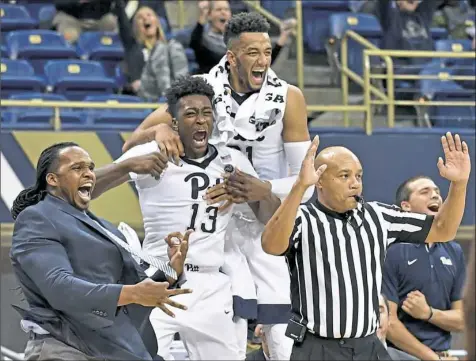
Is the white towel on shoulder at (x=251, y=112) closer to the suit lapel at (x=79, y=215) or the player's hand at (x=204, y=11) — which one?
the suit lapel at (x=79, y=215)

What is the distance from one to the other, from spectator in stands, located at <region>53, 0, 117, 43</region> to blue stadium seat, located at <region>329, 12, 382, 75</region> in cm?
211

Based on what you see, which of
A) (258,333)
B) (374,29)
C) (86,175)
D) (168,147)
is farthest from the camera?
(374,29)

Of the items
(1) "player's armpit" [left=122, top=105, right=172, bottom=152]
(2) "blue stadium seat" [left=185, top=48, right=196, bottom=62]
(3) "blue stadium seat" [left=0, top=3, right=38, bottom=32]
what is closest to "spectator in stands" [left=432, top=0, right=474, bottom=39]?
(2) "blue stadium seat" [left=185, top=48, right=196, bottom=62]

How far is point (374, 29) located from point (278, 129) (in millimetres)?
5736

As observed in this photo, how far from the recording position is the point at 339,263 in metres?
5.11

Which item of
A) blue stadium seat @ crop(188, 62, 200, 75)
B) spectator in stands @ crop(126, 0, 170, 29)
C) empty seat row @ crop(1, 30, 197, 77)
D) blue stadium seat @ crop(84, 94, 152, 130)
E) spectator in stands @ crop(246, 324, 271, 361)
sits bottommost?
spectator in stands @ crop(246, 324, 271, 361)

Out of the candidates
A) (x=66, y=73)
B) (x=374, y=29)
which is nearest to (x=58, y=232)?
(x=66, y=73)

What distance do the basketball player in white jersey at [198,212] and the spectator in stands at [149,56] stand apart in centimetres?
343

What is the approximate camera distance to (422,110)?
10.1 meters

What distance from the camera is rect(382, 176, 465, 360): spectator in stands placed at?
6.33 metres

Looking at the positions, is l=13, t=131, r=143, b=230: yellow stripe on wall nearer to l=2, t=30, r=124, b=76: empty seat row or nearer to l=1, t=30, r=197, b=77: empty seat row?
l=1, t=30, r=197, b=77: empty seat row

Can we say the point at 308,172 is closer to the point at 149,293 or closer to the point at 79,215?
the point at 149,293

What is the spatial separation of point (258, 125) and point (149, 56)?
12.8 feet

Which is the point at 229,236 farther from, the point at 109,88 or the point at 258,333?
the point at 109,88
